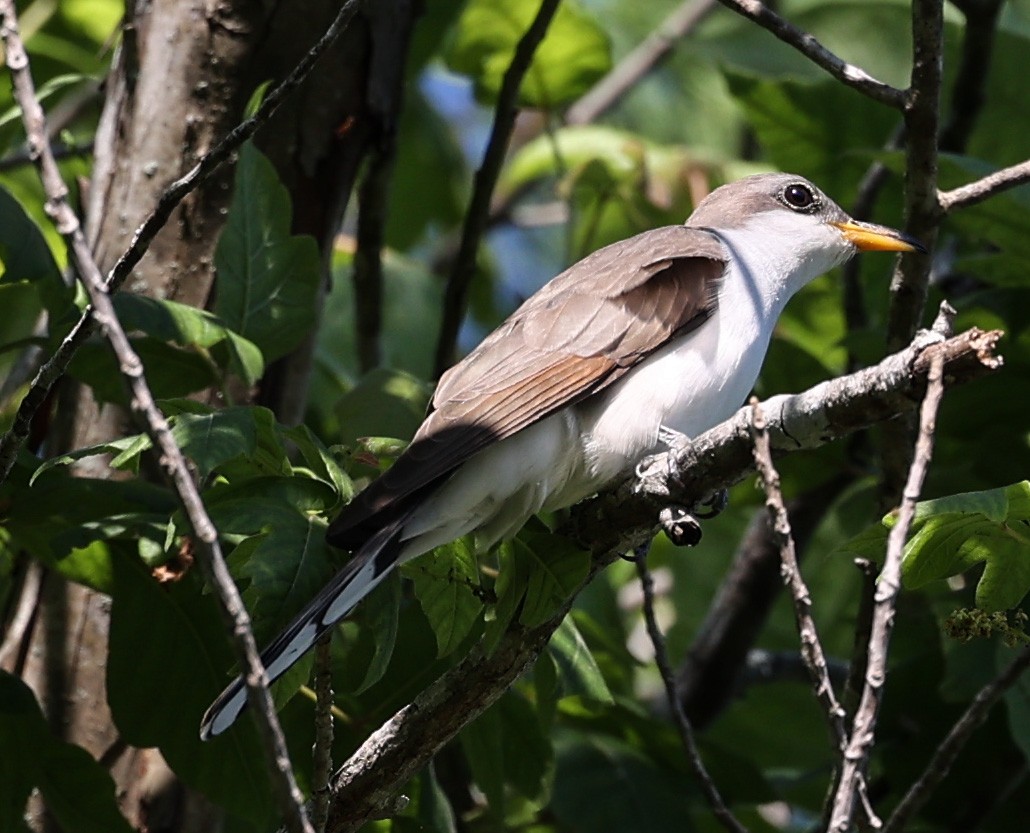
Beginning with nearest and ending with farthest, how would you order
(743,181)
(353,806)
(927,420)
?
1. (927,420)
2. (353,806)
3. (743,181)

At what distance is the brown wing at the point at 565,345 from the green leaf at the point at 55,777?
3.59ft

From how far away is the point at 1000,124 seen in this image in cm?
587

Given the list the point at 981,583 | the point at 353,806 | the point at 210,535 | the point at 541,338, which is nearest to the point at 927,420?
the point at 981,583

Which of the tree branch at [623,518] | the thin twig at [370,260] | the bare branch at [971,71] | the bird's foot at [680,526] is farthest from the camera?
the thin twig at [370,260]

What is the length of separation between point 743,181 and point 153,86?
2177 millimetres

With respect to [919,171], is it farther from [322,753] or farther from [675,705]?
[322,753]

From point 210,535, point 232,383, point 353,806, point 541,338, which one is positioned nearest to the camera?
point 210,535

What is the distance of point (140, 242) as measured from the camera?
2752mm

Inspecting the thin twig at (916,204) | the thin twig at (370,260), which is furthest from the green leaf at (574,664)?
the thin twig at (370,260)

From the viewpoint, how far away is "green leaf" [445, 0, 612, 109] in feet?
19.3

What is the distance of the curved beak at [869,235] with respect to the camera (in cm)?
452

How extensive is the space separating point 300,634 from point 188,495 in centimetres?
76

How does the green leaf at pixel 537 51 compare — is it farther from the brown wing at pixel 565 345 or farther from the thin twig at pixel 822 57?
the thin twig at pixel 822 57

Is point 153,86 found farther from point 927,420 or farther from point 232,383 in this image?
point 927,420
